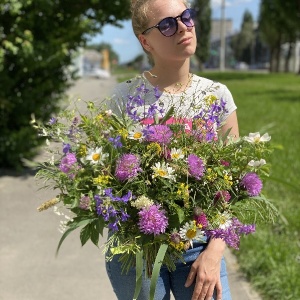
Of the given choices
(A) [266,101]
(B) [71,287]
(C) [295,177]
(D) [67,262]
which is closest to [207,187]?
(B) [71,287]

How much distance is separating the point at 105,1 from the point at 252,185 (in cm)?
597

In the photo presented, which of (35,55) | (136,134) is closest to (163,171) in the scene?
(136,134)

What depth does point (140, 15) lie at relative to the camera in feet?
6.57

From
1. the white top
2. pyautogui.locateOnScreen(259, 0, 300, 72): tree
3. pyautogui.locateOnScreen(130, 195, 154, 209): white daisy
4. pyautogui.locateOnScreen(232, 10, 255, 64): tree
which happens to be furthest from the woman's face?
pyautogui.locateOnScreen(232, 10, 255, 64): tree

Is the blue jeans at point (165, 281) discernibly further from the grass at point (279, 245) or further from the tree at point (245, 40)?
the tree at point (245, 40)

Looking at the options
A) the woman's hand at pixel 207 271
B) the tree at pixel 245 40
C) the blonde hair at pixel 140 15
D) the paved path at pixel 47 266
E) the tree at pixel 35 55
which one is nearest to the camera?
the woman's hand at pixel 207 271

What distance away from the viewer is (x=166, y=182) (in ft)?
5.23

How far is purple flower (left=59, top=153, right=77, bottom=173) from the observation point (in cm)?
165

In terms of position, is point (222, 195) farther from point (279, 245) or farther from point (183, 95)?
point (279, 245)

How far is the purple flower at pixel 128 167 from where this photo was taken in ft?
5.21

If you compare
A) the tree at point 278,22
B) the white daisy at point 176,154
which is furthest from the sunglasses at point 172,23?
the tree at point 278,22

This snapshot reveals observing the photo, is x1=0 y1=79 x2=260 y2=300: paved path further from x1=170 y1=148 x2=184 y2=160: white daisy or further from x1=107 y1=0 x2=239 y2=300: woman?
x1=170 y1=148 x2=184 y2=160: white daisy

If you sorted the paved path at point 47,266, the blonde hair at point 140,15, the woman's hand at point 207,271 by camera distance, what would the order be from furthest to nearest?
the paved path at point 47,266
the blonde hair at point 140,15
the woman's hand at point 207,271

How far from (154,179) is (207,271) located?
46cm
